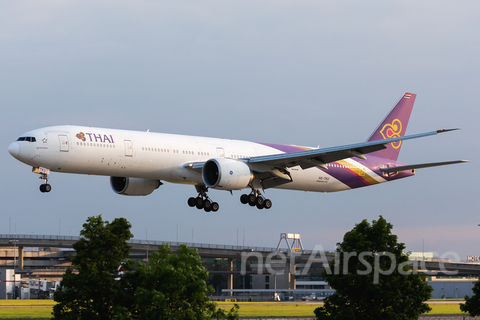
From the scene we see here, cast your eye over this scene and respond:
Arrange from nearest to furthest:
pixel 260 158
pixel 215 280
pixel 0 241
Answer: pixel 260 158 → pixel 0 241 → pixel 215 280

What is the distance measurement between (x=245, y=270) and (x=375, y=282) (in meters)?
111

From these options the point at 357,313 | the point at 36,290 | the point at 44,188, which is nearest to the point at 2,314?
the point at 44,188

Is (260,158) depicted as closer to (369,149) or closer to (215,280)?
(369,149)

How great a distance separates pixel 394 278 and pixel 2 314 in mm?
34938

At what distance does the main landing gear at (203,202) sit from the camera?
51.4m

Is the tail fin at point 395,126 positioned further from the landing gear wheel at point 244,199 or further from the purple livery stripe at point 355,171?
the landing gear wheel at point 244,199

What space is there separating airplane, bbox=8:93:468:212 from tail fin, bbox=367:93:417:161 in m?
1.98

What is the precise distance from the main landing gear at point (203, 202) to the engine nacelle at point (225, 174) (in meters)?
6.15

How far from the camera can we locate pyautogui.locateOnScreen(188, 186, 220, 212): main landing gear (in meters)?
51.4

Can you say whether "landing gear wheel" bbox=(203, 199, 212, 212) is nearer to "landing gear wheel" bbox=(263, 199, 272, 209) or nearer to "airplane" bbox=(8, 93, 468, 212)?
"airplane" bbox=(8, 93, 468, 212)

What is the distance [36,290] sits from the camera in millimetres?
99438

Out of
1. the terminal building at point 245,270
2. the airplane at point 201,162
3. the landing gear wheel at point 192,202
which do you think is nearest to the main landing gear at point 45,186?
the airplane at point 201,162

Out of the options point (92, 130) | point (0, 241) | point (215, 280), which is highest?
point (92, 130)

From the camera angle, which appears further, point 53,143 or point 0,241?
point 0,241
